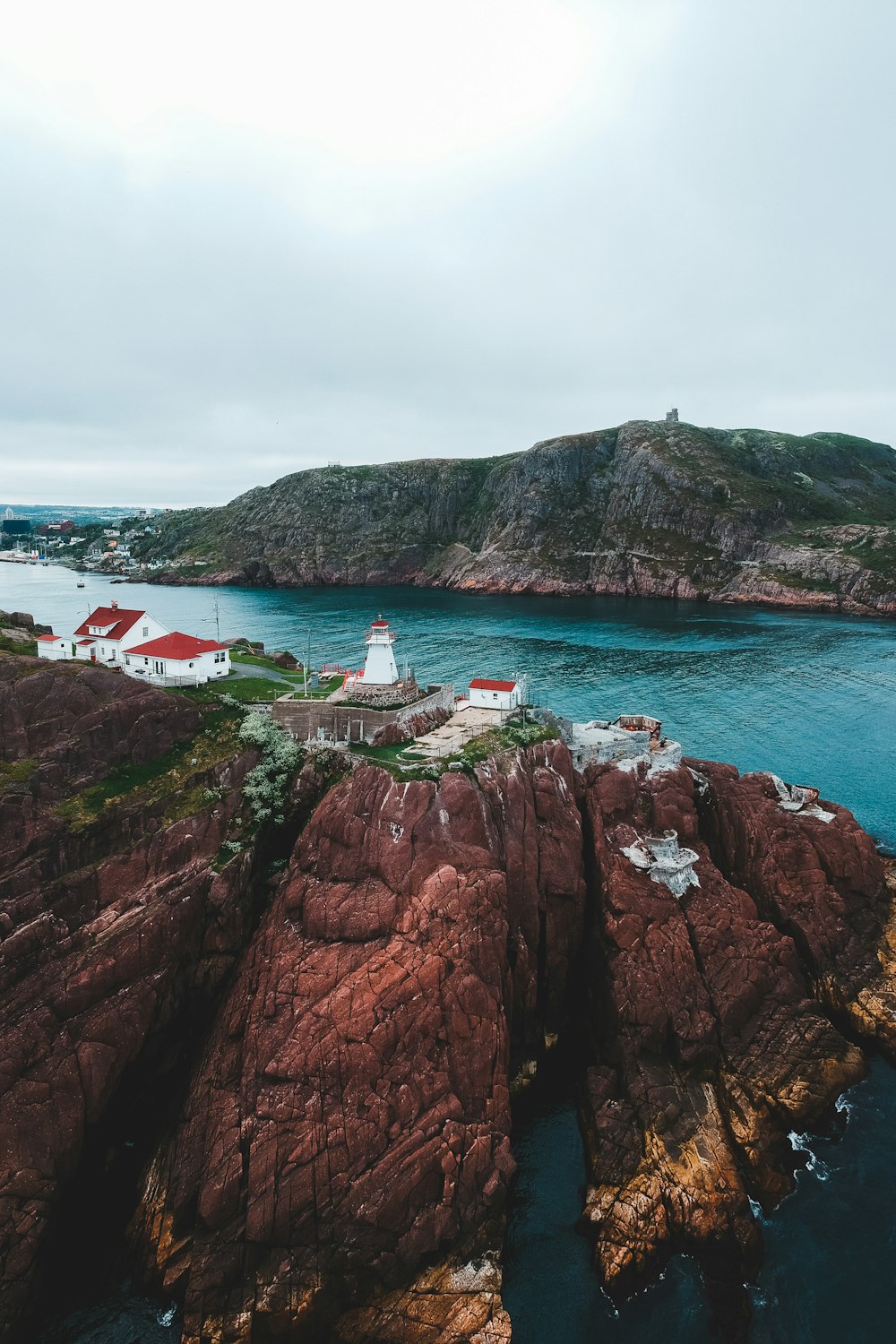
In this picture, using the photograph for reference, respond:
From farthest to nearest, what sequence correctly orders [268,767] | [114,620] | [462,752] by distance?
1. [114,620]
2. [462,752]
3. [268,767]

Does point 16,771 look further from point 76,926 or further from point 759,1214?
point 759,1214

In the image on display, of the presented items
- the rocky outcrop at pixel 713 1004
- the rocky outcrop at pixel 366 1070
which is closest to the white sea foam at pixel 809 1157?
the rocky outcrop at pixel 713 1004

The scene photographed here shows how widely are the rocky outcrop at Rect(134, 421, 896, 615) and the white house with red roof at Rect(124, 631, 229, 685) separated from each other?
407 feet

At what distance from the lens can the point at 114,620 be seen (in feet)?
155

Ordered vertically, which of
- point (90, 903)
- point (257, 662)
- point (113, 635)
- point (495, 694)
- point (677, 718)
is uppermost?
point (113, 635)

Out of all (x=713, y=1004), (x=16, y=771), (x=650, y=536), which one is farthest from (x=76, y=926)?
(x=650, y=536)

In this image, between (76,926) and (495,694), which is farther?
(495,694)

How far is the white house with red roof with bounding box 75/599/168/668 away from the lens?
1801 inches

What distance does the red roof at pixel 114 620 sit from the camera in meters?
46.2

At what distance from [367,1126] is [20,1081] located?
1147cm

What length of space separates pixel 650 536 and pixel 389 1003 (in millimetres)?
154398

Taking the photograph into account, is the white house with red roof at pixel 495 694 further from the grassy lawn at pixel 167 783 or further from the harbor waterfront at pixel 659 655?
the harbor waterfront at pixel 659 655

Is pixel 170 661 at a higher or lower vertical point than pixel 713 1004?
higher

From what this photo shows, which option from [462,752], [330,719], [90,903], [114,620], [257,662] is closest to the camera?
[90,903]
